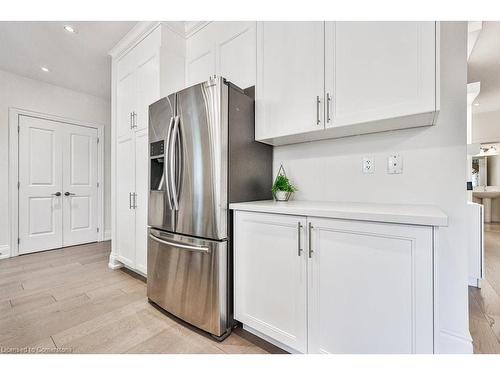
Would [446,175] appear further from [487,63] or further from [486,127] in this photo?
[486,127]

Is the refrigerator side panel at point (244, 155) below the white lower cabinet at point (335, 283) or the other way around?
the other way around

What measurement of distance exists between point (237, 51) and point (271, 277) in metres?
1.85

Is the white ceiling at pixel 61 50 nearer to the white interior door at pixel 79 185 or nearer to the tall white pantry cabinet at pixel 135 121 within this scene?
the tall white pantry cabinet at pixel 135 121

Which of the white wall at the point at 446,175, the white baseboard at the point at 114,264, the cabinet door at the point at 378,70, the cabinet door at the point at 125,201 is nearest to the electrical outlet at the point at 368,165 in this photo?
the white wall at the point at 446,175

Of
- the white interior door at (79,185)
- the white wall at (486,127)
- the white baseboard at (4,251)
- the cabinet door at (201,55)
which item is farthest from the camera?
the white wall at (486,127)

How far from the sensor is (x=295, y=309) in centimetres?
128

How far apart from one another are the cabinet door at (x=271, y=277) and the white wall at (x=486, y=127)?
6.58 meters

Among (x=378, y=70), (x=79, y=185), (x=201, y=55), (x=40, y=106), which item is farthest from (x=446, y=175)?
(x=40, y=106)

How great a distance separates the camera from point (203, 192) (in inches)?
61.0

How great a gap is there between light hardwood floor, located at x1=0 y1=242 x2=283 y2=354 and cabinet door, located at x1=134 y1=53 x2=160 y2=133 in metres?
1.66

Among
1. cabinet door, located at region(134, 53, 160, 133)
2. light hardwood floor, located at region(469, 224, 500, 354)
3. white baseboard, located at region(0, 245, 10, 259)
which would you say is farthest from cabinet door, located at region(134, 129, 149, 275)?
light hardwood floor, located at region(469, 224, 500, 354)

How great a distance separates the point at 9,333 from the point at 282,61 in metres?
2.63

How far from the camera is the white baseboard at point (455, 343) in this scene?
4.29 ft
